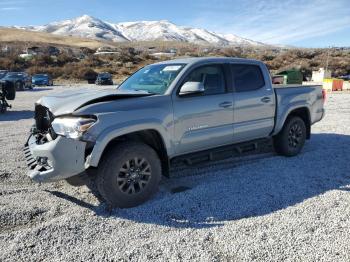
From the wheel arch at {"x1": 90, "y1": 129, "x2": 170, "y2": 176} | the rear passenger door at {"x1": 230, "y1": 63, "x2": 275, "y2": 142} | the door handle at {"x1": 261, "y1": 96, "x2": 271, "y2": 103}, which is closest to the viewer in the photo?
the wheel arch at {"x1": 90, "y1": 129, "x2": 170, "y2": 176}

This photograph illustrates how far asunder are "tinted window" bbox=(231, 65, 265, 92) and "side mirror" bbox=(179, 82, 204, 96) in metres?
1.08

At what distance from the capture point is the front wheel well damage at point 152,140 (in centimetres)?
484

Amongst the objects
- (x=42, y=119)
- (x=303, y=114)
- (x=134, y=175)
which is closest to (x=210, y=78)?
(x=134, y=175)

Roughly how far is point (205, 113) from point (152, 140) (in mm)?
871

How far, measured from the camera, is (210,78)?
5.66m

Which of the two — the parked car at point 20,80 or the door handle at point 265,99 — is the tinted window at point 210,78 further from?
the parked car at point 20,80

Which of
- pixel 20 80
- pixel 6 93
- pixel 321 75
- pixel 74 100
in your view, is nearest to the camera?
pixel 74 100

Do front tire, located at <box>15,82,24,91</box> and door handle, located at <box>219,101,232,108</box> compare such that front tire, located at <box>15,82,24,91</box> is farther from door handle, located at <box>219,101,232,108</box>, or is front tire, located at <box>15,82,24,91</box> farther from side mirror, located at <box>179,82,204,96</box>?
side mirror, located at <box>179,82,204,96</box>

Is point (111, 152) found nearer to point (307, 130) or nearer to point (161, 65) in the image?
point (161, 65)

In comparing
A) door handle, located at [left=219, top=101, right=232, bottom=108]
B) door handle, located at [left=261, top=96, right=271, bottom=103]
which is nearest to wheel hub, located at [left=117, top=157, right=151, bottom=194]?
door handle, located at [left=219, top=101, right=232, bottom=108]

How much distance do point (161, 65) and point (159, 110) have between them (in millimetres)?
1260

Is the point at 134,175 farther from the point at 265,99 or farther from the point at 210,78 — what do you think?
the point at 265,99

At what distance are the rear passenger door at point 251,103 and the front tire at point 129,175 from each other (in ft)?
5.45

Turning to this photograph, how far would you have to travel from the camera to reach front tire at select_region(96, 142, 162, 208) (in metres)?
4.51
